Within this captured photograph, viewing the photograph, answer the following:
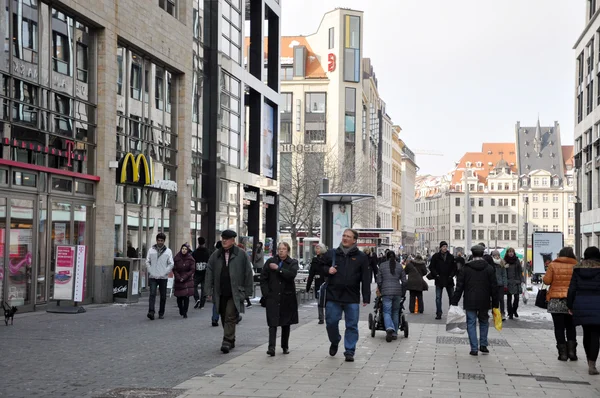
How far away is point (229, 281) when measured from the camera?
12922 millimetres

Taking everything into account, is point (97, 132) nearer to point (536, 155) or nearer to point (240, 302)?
point (240, 302)

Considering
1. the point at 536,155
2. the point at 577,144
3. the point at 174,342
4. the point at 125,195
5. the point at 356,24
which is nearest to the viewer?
the point at 174,342

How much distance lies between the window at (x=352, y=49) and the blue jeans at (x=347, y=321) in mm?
77342

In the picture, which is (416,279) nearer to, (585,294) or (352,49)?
(585,294)

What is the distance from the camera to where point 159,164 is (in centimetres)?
2748

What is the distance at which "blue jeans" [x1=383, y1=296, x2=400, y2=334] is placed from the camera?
1527 centimetres

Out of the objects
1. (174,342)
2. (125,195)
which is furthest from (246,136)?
(174,342)

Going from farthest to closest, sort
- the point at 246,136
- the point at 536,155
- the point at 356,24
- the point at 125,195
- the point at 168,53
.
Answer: the point at 536,155, the point at 356,24, the point at 246,136, the point at 168,53, the point at 125,195

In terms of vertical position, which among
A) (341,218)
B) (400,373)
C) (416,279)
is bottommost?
(400,373)

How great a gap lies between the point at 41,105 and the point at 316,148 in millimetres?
48841

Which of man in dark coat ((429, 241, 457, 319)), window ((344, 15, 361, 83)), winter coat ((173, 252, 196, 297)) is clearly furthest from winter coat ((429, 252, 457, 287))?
window ((344, 15, 361, 83))

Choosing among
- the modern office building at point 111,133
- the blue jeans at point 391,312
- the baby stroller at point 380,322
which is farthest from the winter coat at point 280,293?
the modern office building at point 111,133

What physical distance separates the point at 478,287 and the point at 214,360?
13.5 ft

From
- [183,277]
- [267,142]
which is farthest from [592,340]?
[267,142]
